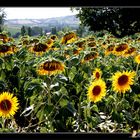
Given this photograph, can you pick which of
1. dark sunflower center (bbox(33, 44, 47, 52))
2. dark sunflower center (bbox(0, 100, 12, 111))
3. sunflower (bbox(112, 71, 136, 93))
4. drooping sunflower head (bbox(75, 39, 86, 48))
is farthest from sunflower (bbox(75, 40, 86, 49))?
dark sunflower center (bbox(0, 100, 12, 111))

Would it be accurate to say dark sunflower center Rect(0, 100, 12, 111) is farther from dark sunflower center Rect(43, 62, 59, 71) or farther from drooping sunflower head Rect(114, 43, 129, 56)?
drooping sunflower head Rect(114, 43, 129, 56)

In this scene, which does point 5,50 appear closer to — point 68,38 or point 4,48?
point 4,48

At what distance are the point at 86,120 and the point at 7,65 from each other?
0.38 metres

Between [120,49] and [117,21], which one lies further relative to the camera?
[117,21]

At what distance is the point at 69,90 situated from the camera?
154 centimetres

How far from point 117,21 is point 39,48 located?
4.27 feet

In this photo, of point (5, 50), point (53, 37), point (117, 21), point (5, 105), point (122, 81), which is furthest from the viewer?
point (117, 21)

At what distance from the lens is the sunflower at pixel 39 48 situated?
1660mm

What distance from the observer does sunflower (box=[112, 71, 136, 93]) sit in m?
1.48

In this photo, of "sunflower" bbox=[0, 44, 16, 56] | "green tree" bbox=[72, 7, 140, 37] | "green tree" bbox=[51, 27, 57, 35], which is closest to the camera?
"sunflower" bbox=[0, 44, 16, 56]

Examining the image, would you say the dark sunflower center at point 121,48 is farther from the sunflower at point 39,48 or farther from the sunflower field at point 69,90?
the sunflower at point 39,48

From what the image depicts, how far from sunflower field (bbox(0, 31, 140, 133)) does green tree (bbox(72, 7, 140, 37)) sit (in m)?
0.76

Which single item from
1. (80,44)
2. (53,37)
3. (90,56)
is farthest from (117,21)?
(90,56)
